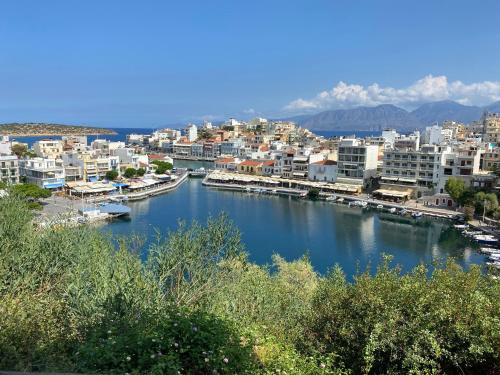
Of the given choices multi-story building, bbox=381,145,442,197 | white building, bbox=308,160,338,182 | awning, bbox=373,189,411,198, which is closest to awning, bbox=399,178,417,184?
multi-story building, bbox=381,145,442,197

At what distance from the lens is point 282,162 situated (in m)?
39.8

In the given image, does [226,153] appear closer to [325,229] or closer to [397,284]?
[325,229]

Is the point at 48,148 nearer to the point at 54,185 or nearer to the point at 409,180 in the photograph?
the point at 54,185

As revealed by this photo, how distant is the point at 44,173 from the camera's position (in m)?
29.6

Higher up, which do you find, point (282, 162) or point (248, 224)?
point (282, 162)

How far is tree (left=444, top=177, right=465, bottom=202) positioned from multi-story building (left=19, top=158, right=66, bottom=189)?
28028 millimetres

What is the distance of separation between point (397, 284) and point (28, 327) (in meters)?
4.02

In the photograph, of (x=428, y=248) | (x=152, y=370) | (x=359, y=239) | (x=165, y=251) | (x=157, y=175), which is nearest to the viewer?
(x=152, y=370)

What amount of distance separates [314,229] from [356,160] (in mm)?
13125

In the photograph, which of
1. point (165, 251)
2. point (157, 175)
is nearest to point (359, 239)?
point (165, 251)

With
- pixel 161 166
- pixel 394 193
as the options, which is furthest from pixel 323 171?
pixel 161 166

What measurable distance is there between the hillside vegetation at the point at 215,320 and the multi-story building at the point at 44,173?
25351 mm

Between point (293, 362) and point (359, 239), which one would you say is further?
point (359, 239)

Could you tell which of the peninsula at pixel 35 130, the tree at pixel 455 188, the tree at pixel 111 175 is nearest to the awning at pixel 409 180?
the tree at pixel 455 188
